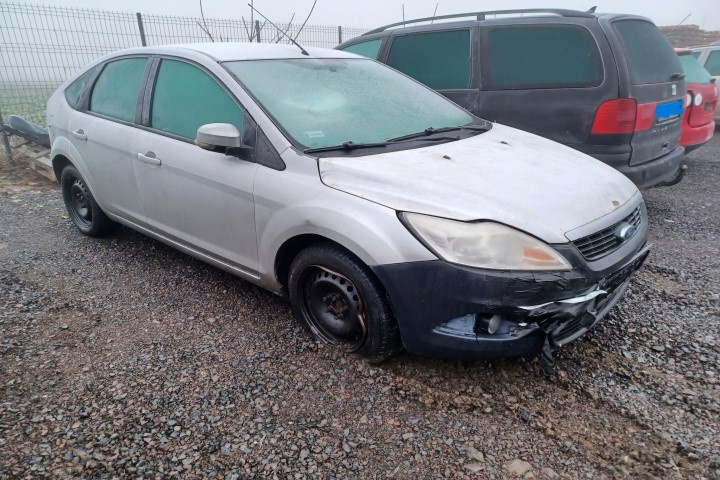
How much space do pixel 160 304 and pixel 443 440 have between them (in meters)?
2.07

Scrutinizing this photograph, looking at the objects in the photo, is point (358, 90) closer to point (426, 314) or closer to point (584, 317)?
point (426, 314)

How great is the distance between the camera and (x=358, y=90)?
10.4ft

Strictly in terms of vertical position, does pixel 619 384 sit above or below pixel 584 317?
below

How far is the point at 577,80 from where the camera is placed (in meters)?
4.03

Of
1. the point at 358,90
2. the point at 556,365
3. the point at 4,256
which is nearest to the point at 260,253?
the point at 358,90

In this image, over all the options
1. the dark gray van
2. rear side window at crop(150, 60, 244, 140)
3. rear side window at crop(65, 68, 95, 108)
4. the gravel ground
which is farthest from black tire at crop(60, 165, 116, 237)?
the dark gray van

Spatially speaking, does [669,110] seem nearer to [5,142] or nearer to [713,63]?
[713,63]

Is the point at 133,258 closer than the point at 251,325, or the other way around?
the point at 251,325

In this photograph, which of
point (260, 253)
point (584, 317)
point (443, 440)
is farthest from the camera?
point (260, 253)

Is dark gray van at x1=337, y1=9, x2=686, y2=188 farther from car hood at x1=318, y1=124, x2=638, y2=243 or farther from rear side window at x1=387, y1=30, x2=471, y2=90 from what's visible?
car hood at x1=318, y1=124, x2=638, y2=243

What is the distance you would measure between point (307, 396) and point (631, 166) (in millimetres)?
3159

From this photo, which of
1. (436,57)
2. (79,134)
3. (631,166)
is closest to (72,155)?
(79,134)

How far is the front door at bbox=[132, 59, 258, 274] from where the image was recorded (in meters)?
2.82

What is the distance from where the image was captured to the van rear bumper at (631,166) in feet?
12.7
